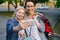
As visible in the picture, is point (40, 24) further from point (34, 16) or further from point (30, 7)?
point (30, 7)

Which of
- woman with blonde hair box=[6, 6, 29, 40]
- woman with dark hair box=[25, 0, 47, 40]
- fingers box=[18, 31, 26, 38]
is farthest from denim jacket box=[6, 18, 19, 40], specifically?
woman with dark hair box=[25, 0, 47, 40]

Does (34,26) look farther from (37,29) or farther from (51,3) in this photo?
(51,3)

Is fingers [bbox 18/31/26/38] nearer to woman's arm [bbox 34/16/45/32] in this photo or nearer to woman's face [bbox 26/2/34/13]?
woman's arm [bbox 34/16/45/32]

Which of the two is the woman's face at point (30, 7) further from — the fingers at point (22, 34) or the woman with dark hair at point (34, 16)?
the fingers at point (22, 34)

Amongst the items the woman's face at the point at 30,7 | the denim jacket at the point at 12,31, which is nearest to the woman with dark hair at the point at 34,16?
the woman's face at the point at 30,7

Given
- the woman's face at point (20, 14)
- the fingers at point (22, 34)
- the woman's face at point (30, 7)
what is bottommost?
the fingers at point (22, 34)

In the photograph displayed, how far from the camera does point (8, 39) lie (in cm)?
386

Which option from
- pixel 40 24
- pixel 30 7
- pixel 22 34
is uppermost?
pixel 30 7

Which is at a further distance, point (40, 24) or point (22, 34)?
point (40, 24)

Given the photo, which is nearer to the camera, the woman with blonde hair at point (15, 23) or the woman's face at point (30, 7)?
the woman with blonde hair at point (15, 23)

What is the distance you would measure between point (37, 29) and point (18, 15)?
1.11ft

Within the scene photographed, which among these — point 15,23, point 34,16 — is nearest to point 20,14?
point 15,23

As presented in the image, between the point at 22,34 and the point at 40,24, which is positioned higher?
the point at 40,24

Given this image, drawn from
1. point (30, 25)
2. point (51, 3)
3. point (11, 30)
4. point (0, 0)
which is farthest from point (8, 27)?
point (51, 3)
